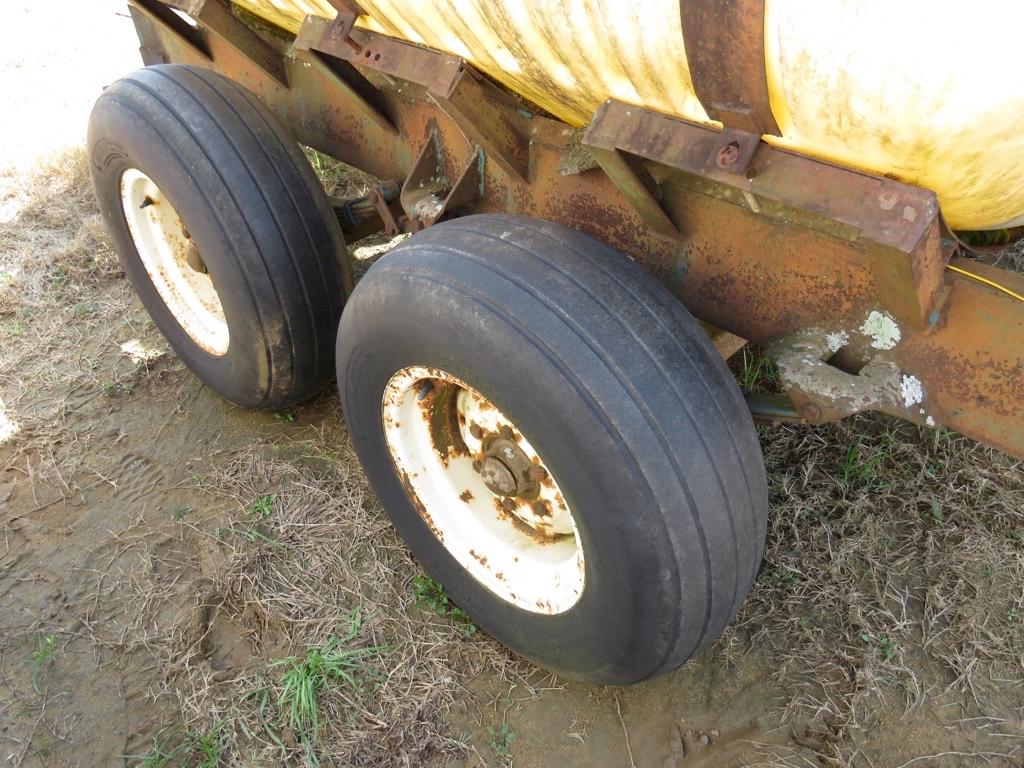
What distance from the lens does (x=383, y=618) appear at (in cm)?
229

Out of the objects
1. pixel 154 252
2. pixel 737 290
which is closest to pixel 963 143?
pixel 737 290

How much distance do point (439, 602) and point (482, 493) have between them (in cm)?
38

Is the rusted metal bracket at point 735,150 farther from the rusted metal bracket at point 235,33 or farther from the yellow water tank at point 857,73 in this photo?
the rusted metal bracket at point 235,33

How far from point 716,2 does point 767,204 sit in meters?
0.47

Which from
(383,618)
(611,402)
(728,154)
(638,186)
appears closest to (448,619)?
(383,618)

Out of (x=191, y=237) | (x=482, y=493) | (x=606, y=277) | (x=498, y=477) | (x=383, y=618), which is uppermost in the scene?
(x=606, y=277)

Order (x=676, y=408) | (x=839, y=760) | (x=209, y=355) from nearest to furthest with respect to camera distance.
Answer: (x=676, y=408) → (x=839, y=760) → (x=209, y=355)

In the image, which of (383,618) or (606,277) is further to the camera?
(383,618)

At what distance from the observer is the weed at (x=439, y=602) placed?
2258 mm

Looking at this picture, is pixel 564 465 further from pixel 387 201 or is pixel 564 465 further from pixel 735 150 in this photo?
pixel 387 201

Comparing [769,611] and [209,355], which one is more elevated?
[769,611]

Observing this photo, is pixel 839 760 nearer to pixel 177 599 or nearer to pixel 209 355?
pixel 177 599

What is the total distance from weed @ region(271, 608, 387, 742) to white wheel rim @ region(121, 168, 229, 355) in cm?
112

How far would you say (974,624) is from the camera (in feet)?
7.10
